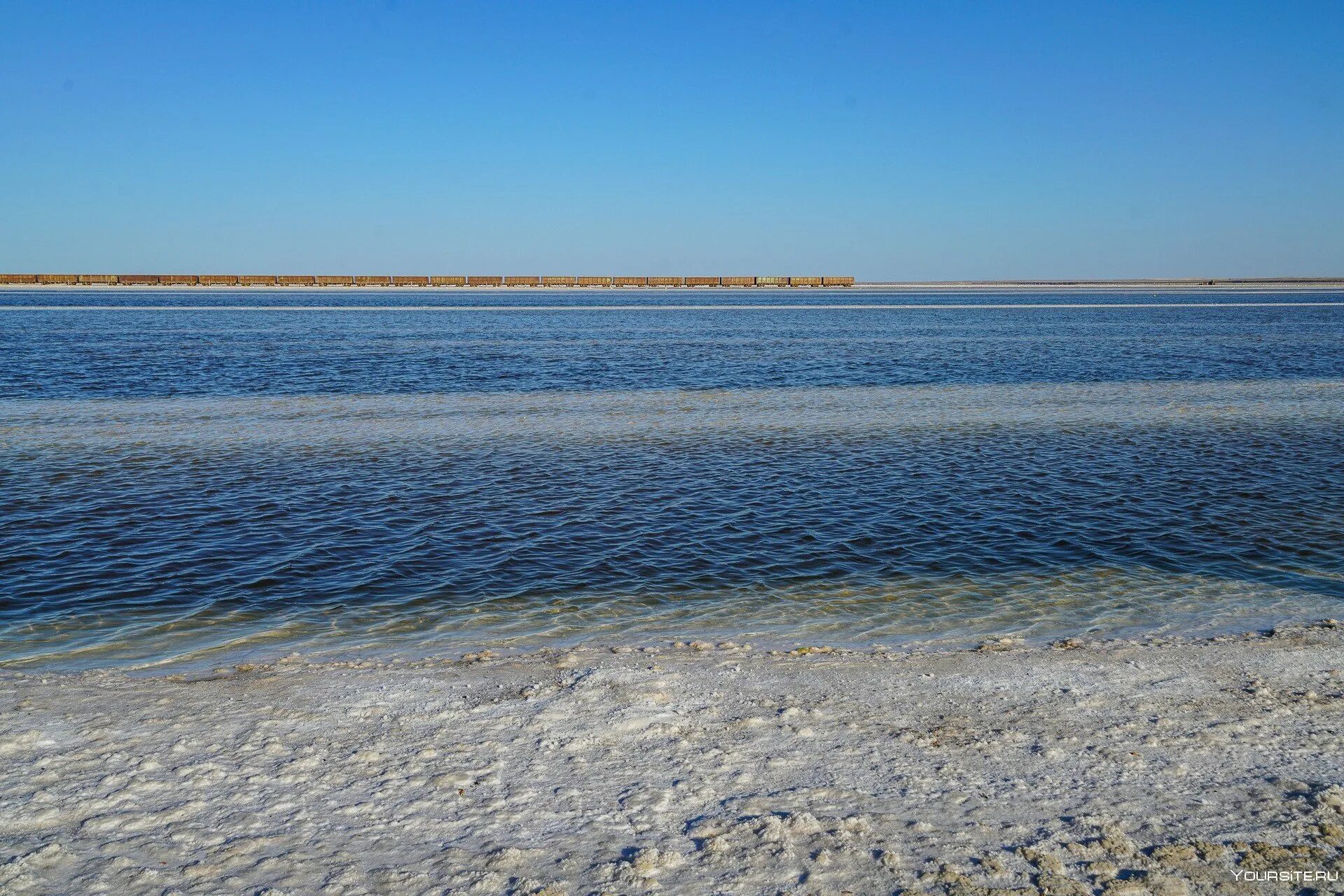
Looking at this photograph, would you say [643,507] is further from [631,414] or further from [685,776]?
[631,414]

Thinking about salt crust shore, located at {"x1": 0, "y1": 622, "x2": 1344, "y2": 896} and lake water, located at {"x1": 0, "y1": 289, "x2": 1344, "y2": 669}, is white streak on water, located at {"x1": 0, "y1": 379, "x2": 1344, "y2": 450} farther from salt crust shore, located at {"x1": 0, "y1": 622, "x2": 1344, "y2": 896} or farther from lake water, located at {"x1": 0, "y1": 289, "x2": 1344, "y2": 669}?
salt crust shore, located at {"x1": 0, "y1": 622, "x2": 1344, "y2": 896}

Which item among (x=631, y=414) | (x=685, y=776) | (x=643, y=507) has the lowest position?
(x=631, y=414)

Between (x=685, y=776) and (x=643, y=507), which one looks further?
(x=643, y=507)

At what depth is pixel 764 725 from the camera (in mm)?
7043

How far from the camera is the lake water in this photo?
10.1m

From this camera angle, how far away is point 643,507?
15.1 m

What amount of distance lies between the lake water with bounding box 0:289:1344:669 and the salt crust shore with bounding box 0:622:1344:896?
4.80 feet

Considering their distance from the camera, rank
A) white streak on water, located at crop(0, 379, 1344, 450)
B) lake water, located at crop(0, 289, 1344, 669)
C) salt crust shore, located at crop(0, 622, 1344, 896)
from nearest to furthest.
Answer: salt crust shore, located at crop(0, 622, 1344, 896), lake water, located at crop(0, 289, 1344, 669), white streak on water, located at crop(0, 379, 1344, 450)

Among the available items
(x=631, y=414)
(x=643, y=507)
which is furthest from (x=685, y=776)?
(x=631, y=414)

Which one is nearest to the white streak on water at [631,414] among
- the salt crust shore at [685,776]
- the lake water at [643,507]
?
the lake water at [643,507]

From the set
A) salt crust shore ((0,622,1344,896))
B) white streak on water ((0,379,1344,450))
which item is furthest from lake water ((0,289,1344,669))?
salt crust shore ((0,622,1344,896))

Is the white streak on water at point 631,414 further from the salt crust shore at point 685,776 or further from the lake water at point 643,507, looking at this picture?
the salt crust shore at point 685,776

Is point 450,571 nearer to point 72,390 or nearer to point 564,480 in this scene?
point 564,480

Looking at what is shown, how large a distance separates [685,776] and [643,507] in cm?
896
